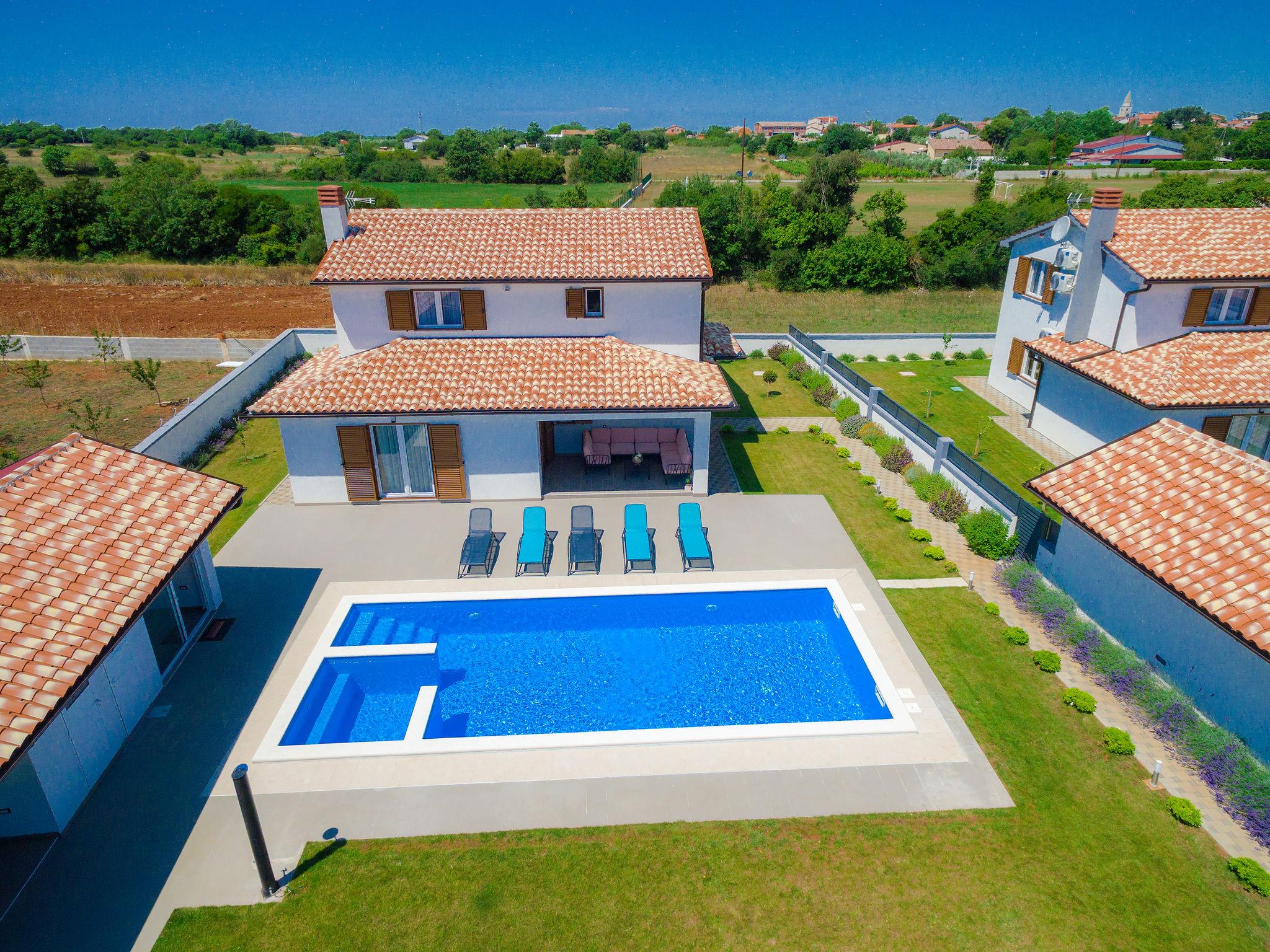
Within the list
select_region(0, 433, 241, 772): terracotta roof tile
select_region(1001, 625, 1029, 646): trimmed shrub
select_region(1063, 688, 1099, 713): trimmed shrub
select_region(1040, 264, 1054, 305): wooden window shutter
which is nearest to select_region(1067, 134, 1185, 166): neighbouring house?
select_region(1040, 264, 1054, 305): wooden window shutter

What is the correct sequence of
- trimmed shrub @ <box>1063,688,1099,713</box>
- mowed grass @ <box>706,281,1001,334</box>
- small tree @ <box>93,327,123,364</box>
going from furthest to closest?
mowed grass @ <box>706,281,1001,334</box> → small tree @ <box>93,327,123,364</box> → trimmed shrub @ <box>1063,688,1099,713</box>

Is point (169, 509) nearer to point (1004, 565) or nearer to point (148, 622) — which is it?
point (148, 622)

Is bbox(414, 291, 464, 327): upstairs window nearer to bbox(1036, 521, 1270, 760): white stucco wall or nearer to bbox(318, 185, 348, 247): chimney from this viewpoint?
bbox(318, 185, 348, 247): chimney

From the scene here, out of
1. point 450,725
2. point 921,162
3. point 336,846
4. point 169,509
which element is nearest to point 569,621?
point 450,725

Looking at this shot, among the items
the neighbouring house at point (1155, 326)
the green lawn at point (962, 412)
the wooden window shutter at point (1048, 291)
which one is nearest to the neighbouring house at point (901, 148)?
the green lawn at point (962, 412)

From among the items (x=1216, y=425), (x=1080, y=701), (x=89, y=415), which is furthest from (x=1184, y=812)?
(x=89, y=415)
